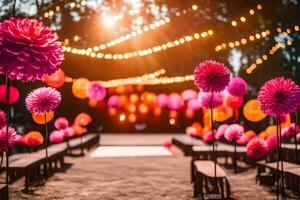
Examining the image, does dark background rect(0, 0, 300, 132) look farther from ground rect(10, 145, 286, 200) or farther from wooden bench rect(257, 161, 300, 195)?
wooden bench rect(257, 161, 300, 195)

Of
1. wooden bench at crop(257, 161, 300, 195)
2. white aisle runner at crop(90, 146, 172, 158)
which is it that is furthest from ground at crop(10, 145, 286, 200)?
white aisle runner at crop(90, 146, 172, 158)

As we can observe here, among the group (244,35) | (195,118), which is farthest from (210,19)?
(195,118)

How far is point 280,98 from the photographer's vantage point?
5.09 metres

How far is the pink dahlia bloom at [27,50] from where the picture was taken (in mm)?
3072

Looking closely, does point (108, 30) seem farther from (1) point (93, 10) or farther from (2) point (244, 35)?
(2) point (244, 35)

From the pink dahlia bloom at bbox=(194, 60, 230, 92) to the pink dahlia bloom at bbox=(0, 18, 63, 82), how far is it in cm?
250

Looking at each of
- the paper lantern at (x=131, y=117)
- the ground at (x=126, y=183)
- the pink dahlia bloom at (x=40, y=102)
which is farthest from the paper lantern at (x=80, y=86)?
the paper lantern at (x=131, y=117)

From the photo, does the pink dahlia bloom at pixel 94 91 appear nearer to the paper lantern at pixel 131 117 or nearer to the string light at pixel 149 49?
the string light at pixel 149 49

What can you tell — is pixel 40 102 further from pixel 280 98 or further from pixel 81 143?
pixel 81 143

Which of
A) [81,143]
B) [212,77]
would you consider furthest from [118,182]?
[81,143]

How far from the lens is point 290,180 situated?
9.03 m

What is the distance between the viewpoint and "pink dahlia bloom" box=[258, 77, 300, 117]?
5086mm

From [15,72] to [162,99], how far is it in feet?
67.7

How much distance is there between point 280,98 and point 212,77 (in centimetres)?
91
